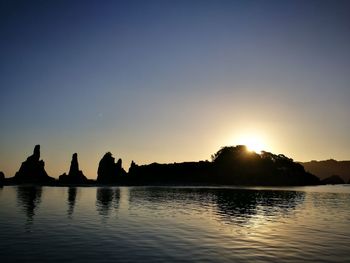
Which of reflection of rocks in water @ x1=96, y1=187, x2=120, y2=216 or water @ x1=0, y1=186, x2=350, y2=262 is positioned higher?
reflection of rocks in water @ x1=96, y1=187, x2=120, y2=216

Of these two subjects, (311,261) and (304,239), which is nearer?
(311,261)

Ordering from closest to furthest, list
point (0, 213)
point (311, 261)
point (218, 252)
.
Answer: point (311, 261)
point (218, 252)
point (0, 213)

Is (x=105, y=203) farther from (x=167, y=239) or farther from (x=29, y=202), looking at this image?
(x=167, y=239)

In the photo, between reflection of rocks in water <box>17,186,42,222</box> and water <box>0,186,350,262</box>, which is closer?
water <box>0,186,350,262</box>

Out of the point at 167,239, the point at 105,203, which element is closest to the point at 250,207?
the point at 105,203

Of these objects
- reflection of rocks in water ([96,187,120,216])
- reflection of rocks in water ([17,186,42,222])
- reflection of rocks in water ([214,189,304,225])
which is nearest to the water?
reflection of rocks in water ([17,186,42,222])

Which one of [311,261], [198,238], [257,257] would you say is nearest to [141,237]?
[198,238]

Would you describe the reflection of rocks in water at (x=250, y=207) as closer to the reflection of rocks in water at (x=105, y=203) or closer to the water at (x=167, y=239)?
the water at (x=167, y=239)

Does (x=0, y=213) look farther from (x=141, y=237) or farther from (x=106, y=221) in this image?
(x=141, y=237)

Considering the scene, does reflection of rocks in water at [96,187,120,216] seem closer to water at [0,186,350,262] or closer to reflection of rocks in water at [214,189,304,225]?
water at [0,186,350,262]

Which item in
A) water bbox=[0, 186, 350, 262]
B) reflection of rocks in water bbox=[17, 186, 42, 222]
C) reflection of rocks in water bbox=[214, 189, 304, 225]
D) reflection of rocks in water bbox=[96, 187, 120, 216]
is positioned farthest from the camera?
reflection of rocks in water bbox=[96, 187, 120, 216]

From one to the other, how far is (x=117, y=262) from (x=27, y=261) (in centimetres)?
633

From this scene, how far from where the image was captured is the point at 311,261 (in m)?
26.4

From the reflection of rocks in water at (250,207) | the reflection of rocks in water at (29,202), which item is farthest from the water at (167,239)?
the reflection of rocks in water at (250,207)
